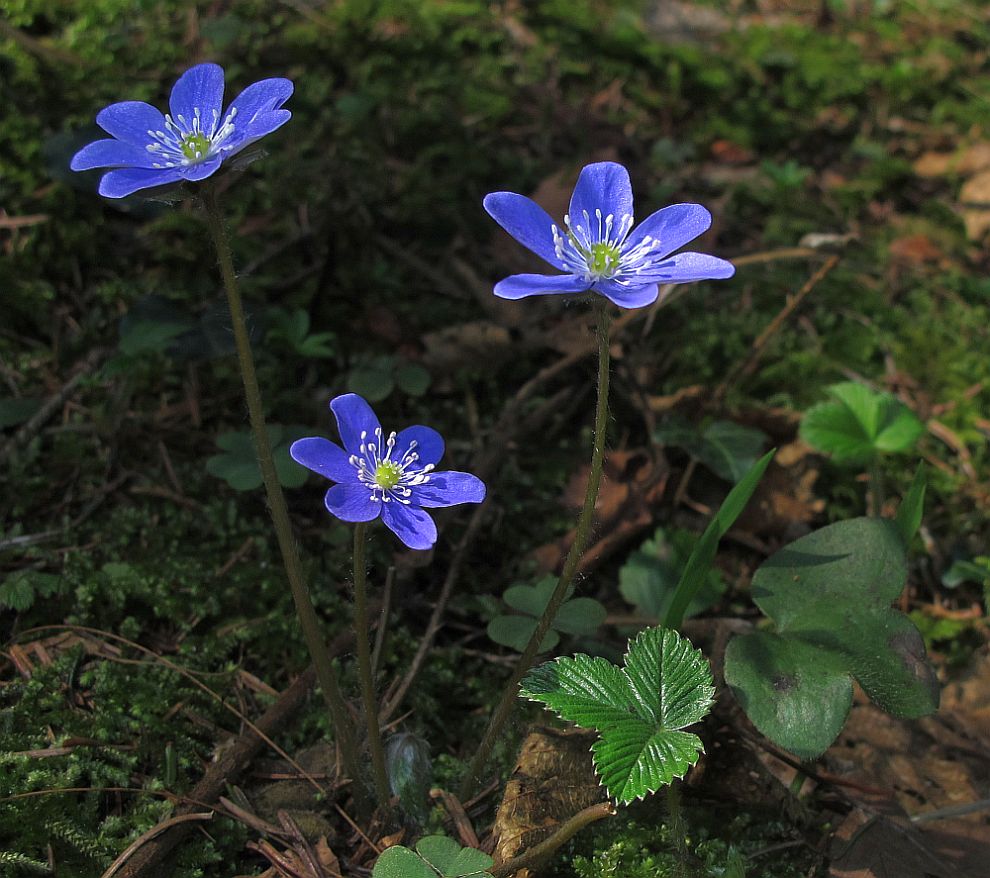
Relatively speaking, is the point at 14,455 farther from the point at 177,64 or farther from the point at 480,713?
the point at 177,64

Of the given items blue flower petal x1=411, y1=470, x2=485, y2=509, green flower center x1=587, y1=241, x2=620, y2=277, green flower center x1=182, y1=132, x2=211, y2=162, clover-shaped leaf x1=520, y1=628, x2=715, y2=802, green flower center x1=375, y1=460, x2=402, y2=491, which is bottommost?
clover-shaped leaf x1=520, y1=628, x2=715, y2=802

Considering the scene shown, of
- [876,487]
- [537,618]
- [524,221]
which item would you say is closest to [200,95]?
[524,221]

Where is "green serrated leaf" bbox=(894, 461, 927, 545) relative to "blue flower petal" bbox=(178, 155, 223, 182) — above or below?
below

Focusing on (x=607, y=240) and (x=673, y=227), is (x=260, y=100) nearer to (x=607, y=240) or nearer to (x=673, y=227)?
(x=607, y=240)

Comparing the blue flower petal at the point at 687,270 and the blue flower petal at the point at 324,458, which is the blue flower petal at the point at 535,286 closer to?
the blue flower petal at the point at 687,270

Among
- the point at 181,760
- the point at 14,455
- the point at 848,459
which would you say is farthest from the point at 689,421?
the point at 14,455

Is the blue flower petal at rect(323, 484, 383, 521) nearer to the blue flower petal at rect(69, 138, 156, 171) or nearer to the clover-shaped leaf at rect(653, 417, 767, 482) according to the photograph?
the blue flower petal at rect(69, 138, 156, 171)

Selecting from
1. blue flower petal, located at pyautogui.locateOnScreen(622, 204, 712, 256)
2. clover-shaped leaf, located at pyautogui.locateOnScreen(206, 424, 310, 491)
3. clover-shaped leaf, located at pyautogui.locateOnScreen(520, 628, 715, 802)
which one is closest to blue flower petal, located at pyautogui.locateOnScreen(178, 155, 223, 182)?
blue flower petal, located at pyautogui.locateOnScreen(622, 204, 712, 256)

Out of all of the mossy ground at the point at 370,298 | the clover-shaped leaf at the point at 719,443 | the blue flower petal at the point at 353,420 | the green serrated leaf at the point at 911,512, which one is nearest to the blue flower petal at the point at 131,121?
the blue flower petal at the point at 353,420
